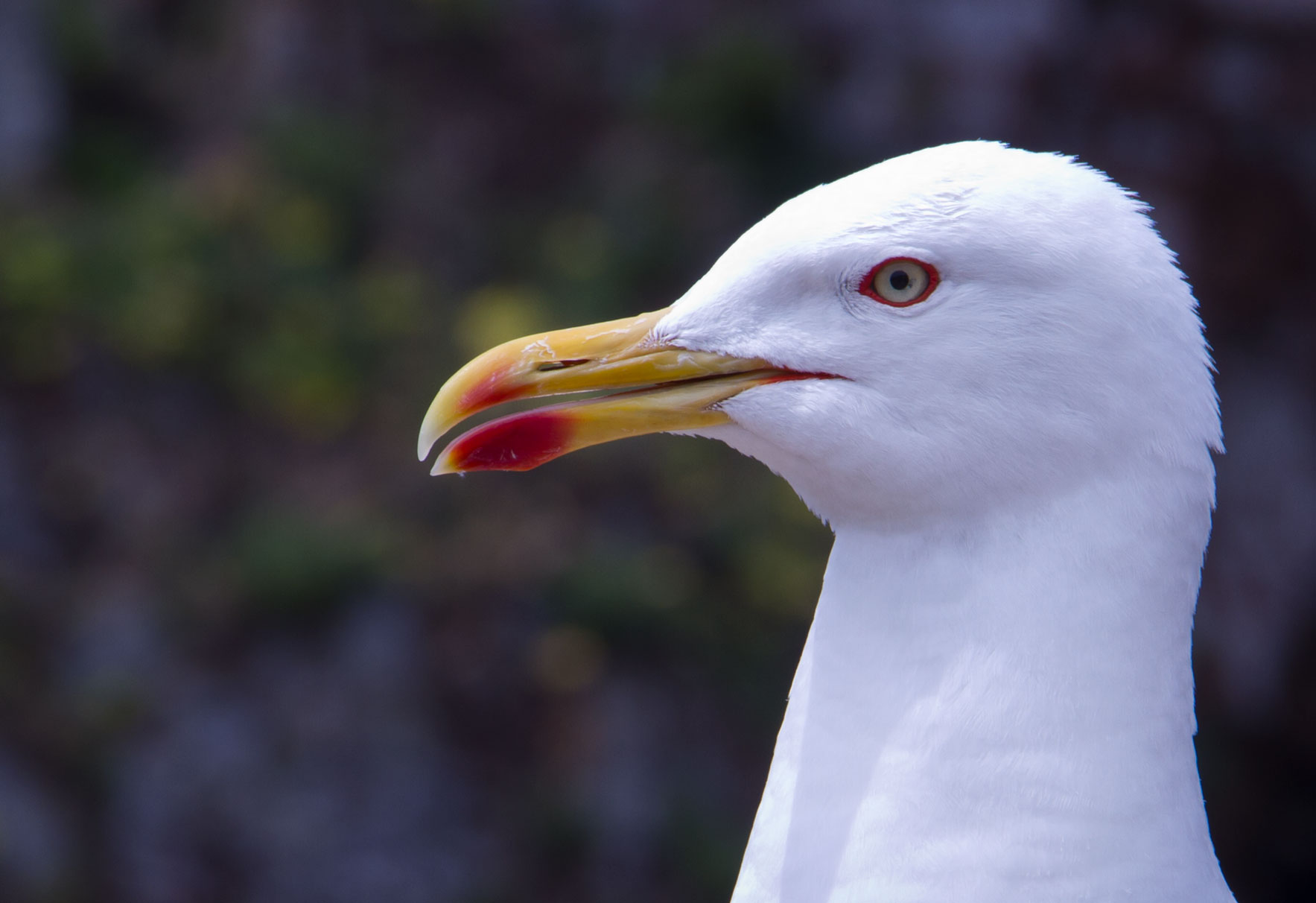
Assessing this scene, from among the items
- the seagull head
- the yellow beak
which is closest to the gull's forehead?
the seagull head

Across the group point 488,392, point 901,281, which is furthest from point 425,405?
point 901,281

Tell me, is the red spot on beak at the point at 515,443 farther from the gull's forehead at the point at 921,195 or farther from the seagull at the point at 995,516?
the gull's forehead at the point at 921,195

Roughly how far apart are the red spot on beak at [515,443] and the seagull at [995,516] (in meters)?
0.27

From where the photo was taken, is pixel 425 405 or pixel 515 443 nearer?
pixel 515 443

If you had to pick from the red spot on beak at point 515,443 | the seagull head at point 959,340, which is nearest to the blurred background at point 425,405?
the red spot on beak at point 515,443

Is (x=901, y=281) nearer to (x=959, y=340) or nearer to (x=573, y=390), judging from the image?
(x=959, y=340)

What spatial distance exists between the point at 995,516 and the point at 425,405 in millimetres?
4885

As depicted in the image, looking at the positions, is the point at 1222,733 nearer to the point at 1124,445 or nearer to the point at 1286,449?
the point at 1286,449

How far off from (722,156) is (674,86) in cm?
50

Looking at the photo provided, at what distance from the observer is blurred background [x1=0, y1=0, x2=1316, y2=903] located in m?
5.27

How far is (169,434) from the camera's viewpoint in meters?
5.97

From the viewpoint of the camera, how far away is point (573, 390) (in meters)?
1.80

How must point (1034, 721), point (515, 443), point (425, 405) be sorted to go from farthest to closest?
1. point (425, 405)
2. point (515, 443)
3. point (1034, 721)

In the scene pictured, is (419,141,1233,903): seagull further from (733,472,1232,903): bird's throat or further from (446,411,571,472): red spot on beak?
(446,411,571,472): red spot on beak
